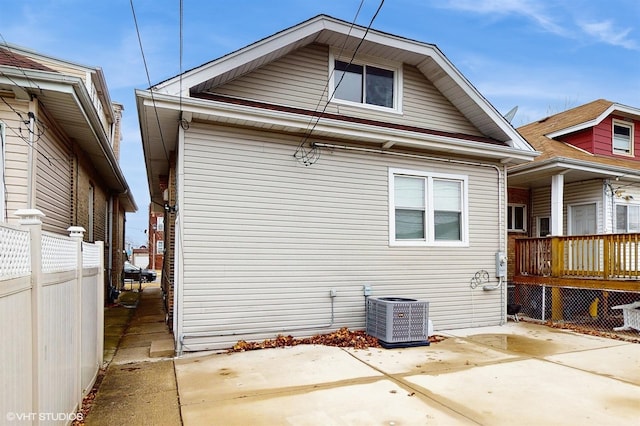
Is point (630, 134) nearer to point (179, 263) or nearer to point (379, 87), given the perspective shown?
point (379, 87)

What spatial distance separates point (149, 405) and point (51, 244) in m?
1.92

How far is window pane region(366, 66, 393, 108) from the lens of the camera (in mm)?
7930

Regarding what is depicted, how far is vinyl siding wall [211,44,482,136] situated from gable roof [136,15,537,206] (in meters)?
0.14

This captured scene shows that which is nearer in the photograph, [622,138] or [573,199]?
[573,199]

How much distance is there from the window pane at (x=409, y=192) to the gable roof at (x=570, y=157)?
12.5 ft

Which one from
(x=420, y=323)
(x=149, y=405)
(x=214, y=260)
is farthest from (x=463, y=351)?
(x=149, y=405)

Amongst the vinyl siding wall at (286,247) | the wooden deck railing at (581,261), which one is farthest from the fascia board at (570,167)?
the vinyl siding wall at (286,247)

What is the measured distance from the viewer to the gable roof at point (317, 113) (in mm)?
5965

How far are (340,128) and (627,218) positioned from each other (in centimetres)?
941

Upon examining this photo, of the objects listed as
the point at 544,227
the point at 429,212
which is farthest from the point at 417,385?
the point at 544,227

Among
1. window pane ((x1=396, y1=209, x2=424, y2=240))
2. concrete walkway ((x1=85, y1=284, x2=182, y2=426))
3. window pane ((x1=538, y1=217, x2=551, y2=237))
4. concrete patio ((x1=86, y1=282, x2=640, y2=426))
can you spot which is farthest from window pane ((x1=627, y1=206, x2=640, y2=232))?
concrete walkway ((x1=85, y1=284, x2=182, y2=426))

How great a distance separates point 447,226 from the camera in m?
8.13

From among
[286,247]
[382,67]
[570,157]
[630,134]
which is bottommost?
[286,247]

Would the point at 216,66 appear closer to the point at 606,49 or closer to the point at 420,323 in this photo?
the point at 420,323
